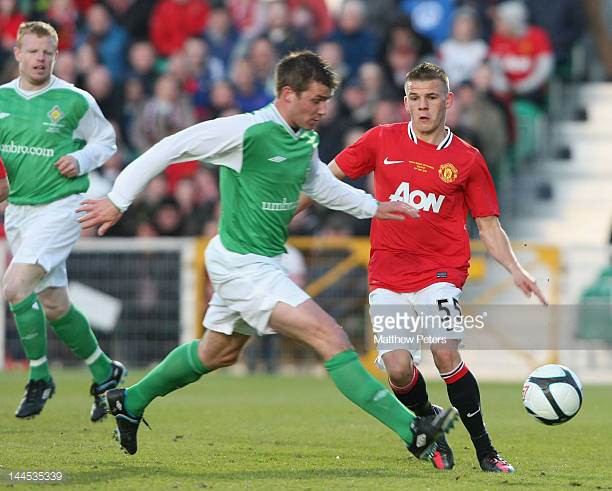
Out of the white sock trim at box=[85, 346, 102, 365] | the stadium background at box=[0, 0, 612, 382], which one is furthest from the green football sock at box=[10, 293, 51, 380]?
the stadium background at box=[0, 0, 612, 382]

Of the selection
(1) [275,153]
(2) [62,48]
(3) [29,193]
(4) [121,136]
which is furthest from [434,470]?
(2) [62,48]

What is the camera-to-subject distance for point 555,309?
53.8 feet

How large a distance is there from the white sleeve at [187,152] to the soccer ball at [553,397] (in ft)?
7.59

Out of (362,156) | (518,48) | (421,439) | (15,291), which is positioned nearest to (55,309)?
(15,291)

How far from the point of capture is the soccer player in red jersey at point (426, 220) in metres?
8.53

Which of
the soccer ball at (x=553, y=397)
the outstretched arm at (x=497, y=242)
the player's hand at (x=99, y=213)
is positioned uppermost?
the player's hand at (x=99, y=213)

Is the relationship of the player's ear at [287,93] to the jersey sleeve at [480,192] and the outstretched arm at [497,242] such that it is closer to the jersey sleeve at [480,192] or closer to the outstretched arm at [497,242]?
the jersey sleeve at [480,192]

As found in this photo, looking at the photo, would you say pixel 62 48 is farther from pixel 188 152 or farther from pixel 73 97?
pixel 188 152

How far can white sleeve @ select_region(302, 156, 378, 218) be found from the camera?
800 centimetres

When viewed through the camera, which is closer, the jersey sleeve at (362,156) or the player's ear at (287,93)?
the player's ear at (287,93)

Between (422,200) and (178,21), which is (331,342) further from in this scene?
(178,21)

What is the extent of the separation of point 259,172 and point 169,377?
131 cm

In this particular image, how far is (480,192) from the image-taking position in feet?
28.2

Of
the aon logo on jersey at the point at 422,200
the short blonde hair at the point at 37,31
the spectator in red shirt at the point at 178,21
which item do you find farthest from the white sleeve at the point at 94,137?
the spectator in red shirt at the point at 178,21
